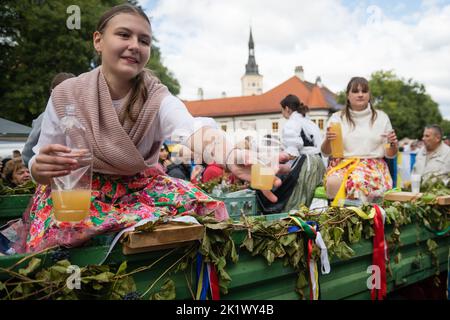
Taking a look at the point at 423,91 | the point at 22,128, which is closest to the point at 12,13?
the point at 22,128

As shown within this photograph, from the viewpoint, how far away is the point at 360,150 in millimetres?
3877

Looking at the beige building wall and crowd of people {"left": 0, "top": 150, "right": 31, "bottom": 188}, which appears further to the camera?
the beige building wall

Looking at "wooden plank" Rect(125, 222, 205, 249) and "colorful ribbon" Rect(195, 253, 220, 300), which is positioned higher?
"wooden plank" Rect(125, 222, 205, 249)

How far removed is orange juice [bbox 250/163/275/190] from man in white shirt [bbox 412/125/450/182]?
215 inches

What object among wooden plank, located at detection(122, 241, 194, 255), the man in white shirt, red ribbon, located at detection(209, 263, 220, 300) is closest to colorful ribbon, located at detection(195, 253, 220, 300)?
red ribbon, located at detection(209, 263, 220, 300)

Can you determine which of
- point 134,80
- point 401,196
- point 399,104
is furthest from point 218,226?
point 399,104

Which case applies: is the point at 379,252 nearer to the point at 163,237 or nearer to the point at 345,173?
the point at 345,173

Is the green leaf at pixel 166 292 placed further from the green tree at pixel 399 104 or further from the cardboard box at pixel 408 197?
the green tree at pixel 399 104

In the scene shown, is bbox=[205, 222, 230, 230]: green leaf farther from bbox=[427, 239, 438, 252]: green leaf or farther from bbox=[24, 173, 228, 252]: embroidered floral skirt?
bbox=[427, 239, 438, 252]: green leaf

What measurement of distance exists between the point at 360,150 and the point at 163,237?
2.84 m

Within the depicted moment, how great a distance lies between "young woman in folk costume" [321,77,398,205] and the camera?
11.8 feet

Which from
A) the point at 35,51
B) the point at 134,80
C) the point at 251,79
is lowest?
the point at 134,80

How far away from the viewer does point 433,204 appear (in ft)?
10.4
